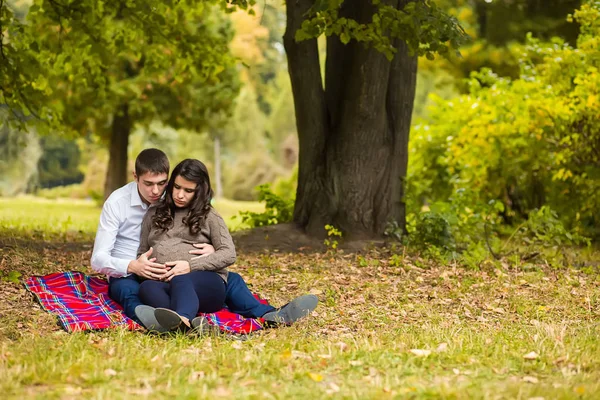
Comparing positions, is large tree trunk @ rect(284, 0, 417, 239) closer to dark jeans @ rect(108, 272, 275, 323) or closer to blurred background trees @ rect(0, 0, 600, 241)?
blurred background trees @ rect(0, 0, 600, 241)

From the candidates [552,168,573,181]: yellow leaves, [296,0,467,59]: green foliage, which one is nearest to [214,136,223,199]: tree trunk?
[552,168,573,181]: yellow leaves

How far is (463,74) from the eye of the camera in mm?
20672

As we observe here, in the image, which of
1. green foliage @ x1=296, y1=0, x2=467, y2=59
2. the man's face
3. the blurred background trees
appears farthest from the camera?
the blurred background trees

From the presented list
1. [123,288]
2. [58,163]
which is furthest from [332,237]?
[58,163]

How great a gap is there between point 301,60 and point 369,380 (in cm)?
580

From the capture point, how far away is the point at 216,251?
5.25 metres

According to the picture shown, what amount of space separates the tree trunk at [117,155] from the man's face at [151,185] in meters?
13.4

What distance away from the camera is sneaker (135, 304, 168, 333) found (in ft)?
15.7

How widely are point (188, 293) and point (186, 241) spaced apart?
0.42m

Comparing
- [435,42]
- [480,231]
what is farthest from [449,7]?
[435,42]

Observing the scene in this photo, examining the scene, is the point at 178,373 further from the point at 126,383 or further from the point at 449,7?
the point at 449,7

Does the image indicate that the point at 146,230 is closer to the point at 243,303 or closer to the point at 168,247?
the point at 168,247

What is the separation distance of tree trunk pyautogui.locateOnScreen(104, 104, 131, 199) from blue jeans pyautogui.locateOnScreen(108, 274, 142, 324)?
523 inches

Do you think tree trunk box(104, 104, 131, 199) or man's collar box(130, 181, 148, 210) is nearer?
man's collar box(130, 181, 148, 210)
